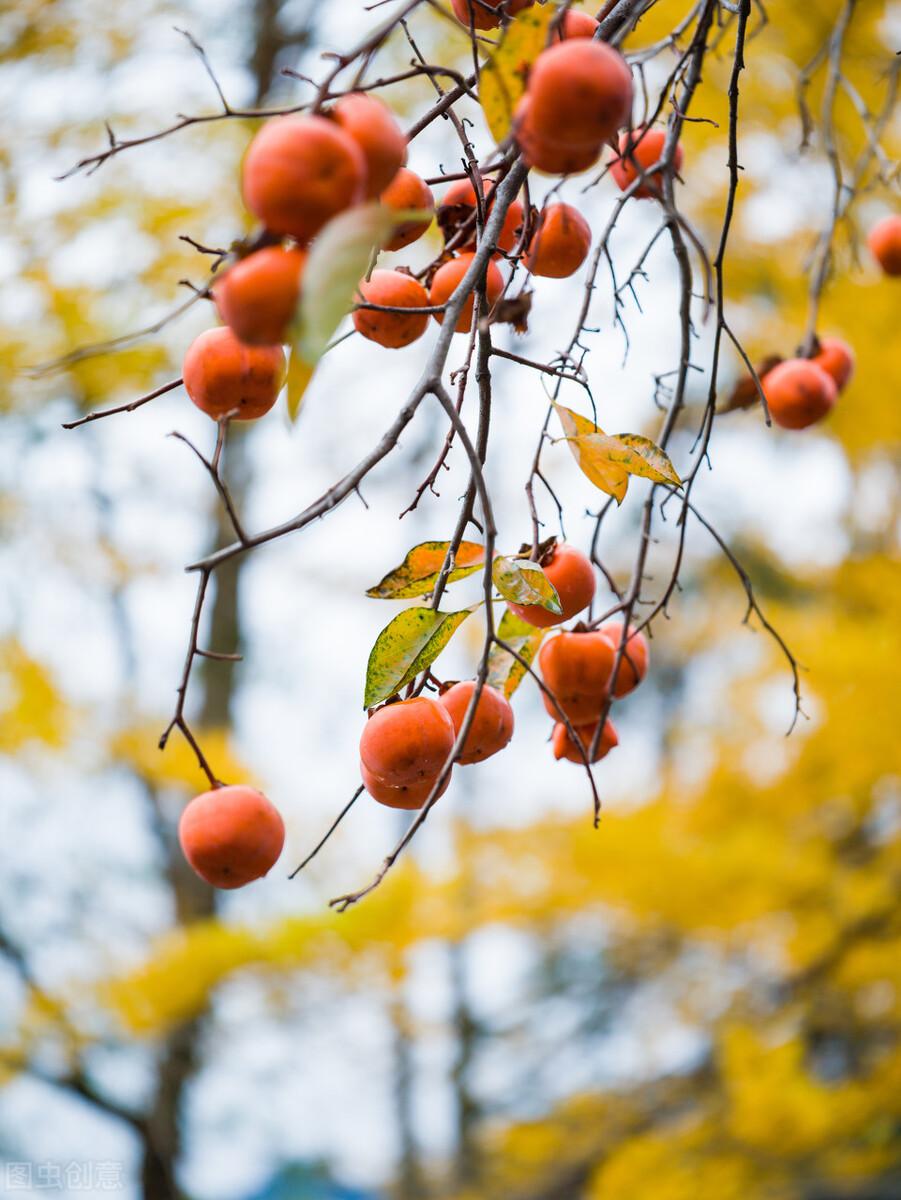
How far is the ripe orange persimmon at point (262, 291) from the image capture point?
0.33 meters

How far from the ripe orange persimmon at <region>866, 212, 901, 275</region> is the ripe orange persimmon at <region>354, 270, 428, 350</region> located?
0.54 meters

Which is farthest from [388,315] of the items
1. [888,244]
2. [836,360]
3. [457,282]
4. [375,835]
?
[375,835]

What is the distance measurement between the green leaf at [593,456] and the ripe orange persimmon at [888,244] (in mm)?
536

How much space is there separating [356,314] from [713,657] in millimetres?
5213

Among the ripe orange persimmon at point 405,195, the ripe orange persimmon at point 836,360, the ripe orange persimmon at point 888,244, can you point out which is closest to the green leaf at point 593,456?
the ripe orange persimmon at point 405,195

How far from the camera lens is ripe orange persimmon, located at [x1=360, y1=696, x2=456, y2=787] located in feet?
1.56

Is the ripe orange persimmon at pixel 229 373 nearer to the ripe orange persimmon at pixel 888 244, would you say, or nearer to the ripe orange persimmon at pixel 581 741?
the ripe orange persimmon at pixel 581 741

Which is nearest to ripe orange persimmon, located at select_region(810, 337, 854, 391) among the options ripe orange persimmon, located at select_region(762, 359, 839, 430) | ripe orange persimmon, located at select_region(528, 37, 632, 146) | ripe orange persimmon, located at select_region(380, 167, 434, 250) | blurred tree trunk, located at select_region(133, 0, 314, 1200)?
ripe orange persimmon, located at select_region(762, 359, 839, 430)

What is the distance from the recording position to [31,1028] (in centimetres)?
202

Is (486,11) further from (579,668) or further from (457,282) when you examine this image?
(579,668)

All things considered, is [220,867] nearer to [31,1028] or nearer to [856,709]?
[856,709]

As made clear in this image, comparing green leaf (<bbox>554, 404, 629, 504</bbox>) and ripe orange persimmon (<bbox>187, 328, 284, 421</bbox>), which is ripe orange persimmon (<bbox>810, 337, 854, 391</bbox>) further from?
ripe orange persimmon (<bbox>187, 328, 284, 421</bbox>)

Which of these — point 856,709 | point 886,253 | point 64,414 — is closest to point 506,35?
point 886,253

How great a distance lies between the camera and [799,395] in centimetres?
76
